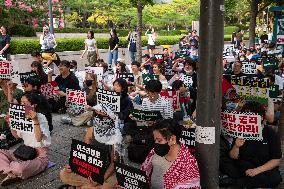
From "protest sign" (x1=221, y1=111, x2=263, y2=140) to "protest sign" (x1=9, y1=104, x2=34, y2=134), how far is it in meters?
2.67

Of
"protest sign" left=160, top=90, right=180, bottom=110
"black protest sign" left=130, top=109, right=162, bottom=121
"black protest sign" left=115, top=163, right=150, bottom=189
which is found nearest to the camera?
"black protest sign" left=115, top=163, right=150, bottom=189

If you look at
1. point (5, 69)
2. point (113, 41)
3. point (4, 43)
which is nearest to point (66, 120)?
point (5, 69)

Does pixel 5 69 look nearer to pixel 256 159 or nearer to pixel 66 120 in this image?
pixel 66 120

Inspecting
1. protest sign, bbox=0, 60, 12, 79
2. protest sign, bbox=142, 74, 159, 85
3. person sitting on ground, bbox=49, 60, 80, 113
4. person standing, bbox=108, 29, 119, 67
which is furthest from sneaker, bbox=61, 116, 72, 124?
Answer: person standing, bbox=108, 29, 119, 67

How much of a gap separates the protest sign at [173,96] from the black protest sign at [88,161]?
292 centimetres

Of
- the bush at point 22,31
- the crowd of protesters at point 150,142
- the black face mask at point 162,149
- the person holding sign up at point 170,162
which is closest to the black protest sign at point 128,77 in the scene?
the crowd of protesters at point 150,142

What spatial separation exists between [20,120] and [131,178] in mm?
2191

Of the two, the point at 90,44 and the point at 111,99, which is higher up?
the point at 90,44

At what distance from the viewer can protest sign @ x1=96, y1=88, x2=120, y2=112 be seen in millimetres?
6617

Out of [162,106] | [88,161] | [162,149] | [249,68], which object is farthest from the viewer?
[249,68]

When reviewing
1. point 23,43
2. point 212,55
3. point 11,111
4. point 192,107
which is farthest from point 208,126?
point 23,43

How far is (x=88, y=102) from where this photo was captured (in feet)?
26.2

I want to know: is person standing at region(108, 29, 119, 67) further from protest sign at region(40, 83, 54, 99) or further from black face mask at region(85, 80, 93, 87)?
black face mask at region(85, 80, 93, 87)

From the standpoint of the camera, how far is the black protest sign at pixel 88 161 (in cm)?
435
